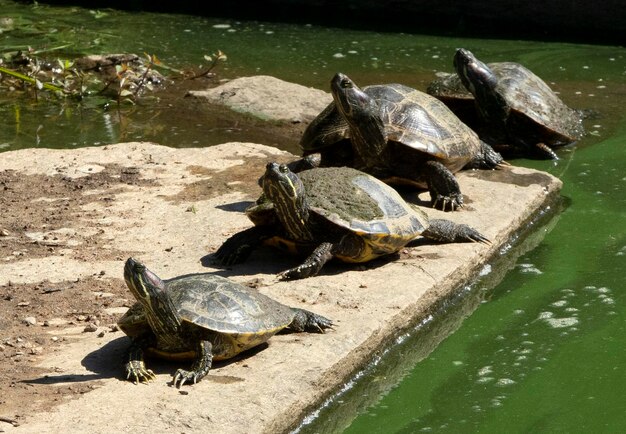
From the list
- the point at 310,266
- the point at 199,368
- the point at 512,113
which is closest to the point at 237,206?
the point at 310,266

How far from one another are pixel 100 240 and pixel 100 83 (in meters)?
4.66

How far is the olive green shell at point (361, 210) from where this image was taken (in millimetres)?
5230

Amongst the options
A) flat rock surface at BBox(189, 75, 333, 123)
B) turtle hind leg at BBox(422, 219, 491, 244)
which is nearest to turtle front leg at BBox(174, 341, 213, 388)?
turtle hind leg at BBox(422, 219, 491, 244)

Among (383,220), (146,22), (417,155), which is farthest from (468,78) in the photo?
(146,22)

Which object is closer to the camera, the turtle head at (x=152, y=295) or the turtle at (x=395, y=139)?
the turtle head at (x=152, y=295)

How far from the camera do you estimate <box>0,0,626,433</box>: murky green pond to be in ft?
14.3

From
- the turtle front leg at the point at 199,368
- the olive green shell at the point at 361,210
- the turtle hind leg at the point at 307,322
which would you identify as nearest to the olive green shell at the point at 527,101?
the olive green shell at the point at 361,210

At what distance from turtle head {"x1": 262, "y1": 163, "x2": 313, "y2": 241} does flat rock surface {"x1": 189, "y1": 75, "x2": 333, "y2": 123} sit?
3.45 m

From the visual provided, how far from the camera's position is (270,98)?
9070 mm

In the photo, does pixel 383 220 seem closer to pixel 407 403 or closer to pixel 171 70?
pixel 407 403

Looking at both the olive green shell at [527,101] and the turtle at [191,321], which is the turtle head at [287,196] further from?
the olive green shell at [527,101]

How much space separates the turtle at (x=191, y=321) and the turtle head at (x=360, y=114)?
2255 millimetres

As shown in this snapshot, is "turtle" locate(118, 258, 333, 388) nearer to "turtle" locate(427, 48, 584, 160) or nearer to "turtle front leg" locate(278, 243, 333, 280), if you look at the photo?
"turtle front leg" locate(278, 243, 333, 280)

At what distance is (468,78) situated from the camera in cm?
805
